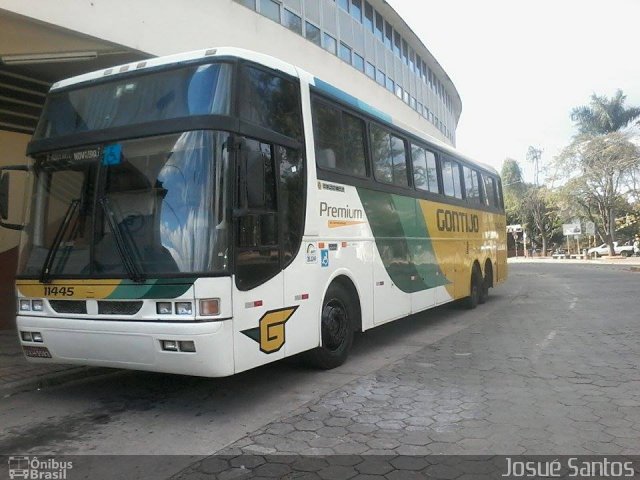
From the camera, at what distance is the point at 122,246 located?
491cm

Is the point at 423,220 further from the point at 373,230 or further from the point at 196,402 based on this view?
the point at 196,402

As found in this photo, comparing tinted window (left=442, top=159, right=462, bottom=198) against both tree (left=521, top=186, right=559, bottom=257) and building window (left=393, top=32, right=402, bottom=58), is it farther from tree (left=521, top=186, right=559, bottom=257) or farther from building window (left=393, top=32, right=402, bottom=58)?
tree (left=521, top=186, right=559, bottom=257)

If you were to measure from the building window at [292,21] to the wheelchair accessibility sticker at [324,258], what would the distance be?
9109mm

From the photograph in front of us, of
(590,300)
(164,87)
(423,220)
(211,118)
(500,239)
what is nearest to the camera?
Answer: (211,118)

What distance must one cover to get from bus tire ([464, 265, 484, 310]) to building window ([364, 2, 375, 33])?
34.2 ft

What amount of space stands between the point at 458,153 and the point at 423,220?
10.2ft

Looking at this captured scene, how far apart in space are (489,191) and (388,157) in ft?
23.2

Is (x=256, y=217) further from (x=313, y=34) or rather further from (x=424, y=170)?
(x=313, y=34)

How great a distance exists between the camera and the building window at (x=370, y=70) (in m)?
18.8

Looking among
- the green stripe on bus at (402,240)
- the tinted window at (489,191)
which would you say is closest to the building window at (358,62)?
the tinted window at (489,191)

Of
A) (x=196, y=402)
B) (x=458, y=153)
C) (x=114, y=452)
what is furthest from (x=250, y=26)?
(x=114, y=452)

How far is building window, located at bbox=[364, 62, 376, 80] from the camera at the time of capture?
18800 mm

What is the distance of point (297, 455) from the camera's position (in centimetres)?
404

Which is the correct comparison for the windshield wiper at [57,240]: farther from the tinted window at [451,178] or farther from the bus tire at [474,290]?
the bus tire at [474,290]
